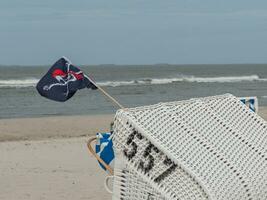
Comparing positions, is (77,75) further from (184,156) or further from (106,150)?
(184,156)

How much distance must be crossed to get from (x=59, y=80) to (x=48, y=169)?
553 centimetres

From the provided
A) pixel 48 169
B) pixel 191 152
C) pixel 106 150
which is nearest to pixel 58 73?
pixel 106 150

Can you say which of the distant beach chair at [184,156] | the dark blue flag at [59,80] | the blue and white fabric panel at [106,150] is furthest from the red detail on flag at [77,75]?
the distant beach chair at [184,156]

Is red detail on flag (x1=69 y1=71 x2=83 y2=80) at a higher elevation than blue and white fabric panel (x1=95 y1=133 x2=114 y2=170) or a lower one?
higher

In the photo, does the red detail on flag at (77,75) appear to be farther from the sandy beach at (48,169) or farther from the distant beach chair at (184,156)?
the sandy beach at (48,169)

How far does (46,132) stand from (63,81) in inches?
478

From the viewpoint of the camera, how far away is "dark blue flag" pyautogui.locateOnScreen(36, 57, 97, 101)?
12.7ft

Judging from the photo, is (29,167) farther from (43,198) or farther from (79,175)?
(43,198)

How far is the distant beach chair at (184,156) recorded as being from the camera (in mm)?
3143

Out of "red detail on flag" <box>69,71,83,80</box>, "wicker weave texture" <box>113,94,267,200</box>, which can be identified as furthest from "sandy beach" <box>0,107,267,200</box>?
"wicker weave texture" <box>113,94,267,200</box>

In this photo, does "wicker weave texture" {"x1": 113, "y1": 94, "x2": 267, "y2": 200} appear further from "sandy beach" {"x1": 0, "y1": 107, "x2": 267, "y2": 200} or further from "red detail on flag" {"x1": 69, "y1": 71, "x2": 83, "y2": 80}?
Result: "sandy beach" {"x1": 0, "y1": 107, "x2": 267, "y2": 200}

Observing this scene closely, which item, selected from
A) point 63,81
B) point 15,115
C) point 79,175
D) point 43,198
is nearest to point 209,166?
point 63,81

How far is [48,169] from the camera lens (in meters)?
9.26

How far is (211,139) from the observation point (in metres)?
3.47
